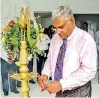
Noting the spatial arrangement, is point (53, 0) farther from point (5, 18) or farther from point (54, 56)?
point (54, 56)

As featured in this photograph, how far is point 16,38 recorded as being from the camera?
1.31m

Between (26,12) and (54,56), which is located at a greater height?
(26,12)

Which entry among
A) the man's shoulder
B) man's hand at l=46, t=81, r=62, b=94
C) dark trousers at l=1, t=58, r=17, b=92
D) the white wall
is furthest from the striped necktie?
the white wall

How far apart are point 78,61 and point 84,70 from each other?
8 cm

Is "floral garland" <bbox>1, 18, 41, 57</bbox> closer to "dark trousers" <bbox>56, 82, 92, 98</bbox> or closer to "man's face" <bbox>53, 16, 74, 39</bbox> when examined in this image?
"man's face" <bbox>53, 16, 74, 39</bbox>

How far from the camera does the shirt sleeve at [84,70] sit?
1484mm

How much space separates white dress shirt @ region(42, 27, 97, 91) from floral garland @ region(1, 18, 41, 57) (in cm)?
28

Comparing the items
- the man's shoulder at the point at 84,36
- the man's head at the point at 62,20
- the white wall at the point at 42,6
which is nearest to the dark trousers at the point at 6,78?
the white wall at the point at 42,6

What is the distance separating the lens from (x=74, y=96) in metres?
1.64

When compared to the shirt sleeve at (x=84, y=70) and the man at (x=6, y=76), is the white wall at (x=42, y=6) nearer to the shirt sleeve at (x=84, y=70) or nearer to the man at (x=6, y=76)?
the man at (x=6, y=76)

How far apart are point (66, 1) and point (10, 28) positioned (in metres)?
5.17

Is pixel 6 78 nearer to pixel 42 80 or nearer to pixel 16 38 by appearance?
pixel 42 80

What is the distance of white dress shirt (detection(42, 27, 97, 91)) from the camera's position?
149cm

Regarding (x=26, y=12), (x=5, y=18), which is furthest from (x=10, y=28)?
(x=5, y=18)
